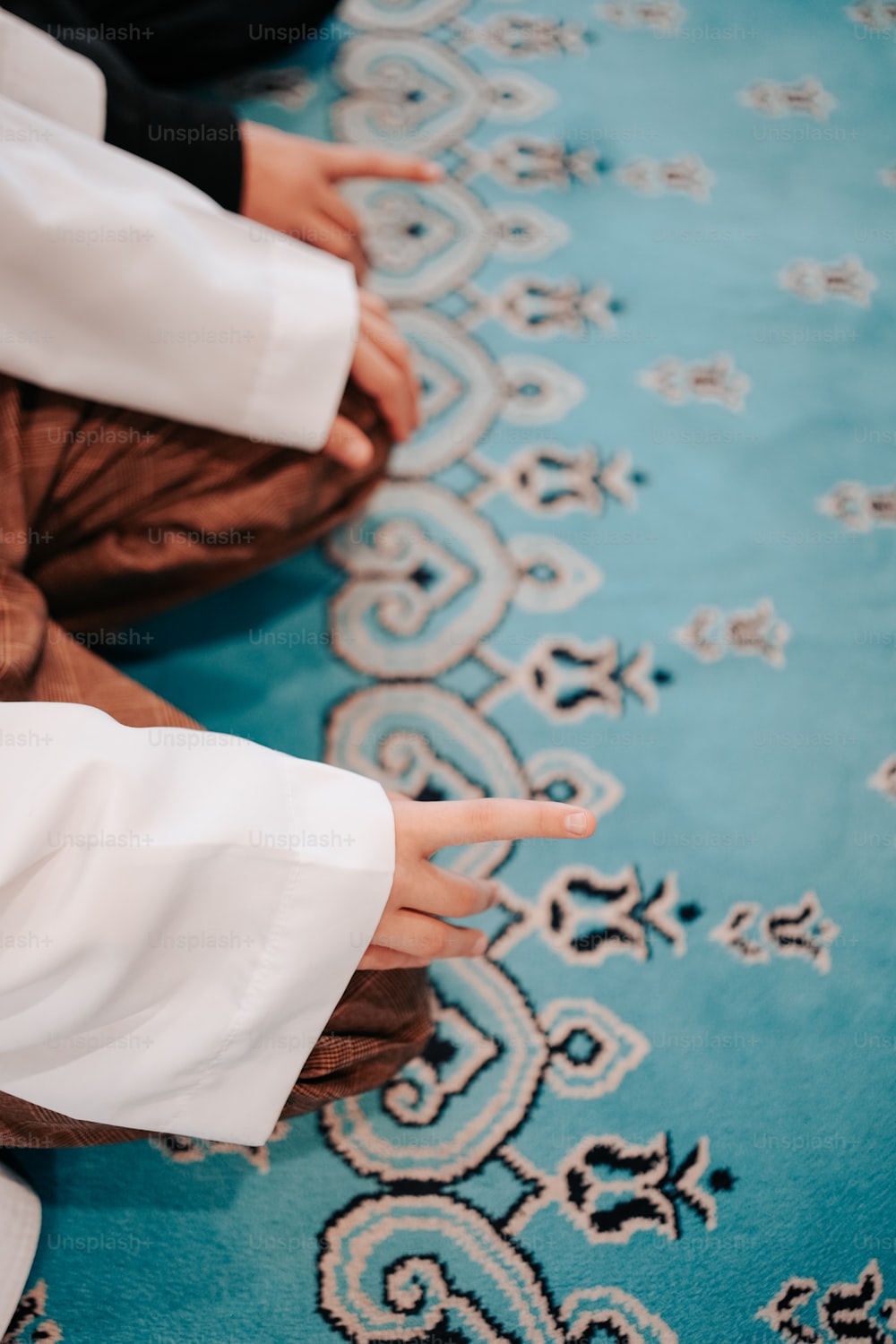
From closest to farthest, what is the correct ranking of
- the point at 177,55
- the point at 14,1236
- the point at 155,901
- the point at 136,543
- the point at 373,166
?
1. the point at 155,901
2. the point at 14,1236
3. the point at 136,543
4. the point at 373,166
5. the point at 177,55

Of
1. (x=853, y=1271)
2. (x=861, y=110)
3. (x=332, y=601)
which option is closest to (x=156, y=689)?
(x=332, y=601)

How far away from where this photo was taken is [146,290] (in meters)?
0.62

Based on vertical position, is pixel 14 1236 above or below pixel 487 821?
below

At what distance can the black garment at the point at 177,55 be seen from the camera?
0.76 meters

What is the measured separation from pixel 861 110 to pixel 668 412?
548mm

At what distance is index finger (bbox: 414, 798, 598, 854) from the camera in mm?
492

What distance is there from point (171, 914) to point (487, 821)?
0.54 feet

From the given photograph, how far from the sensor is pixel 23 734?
45cm

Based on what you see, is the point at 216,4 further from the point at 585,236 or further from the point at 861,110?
the point at 861,110

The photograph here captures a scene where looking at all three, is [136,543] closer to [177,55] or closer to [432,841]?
[432,841]

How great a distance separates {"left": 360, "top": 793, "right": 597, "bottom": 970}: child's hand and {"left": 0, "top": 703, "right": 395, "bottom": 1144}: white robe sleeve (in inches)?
1.0

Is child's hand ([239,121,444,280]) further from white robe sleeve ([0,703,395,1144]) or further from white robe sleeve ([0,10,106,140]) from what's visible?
white robe sleeve ([0,703,395,1144])

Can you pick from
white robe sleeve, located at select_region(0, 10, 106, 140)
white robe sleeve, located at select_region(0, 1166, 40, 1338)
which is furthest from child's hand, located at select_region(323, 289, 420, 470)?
white robe sleeve, located at select_region(0, 1166, 40, 1338)

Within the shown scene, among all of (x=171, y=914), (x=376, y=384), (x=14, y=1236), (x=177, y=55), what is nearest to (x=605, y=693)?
(x=376, y=384)
